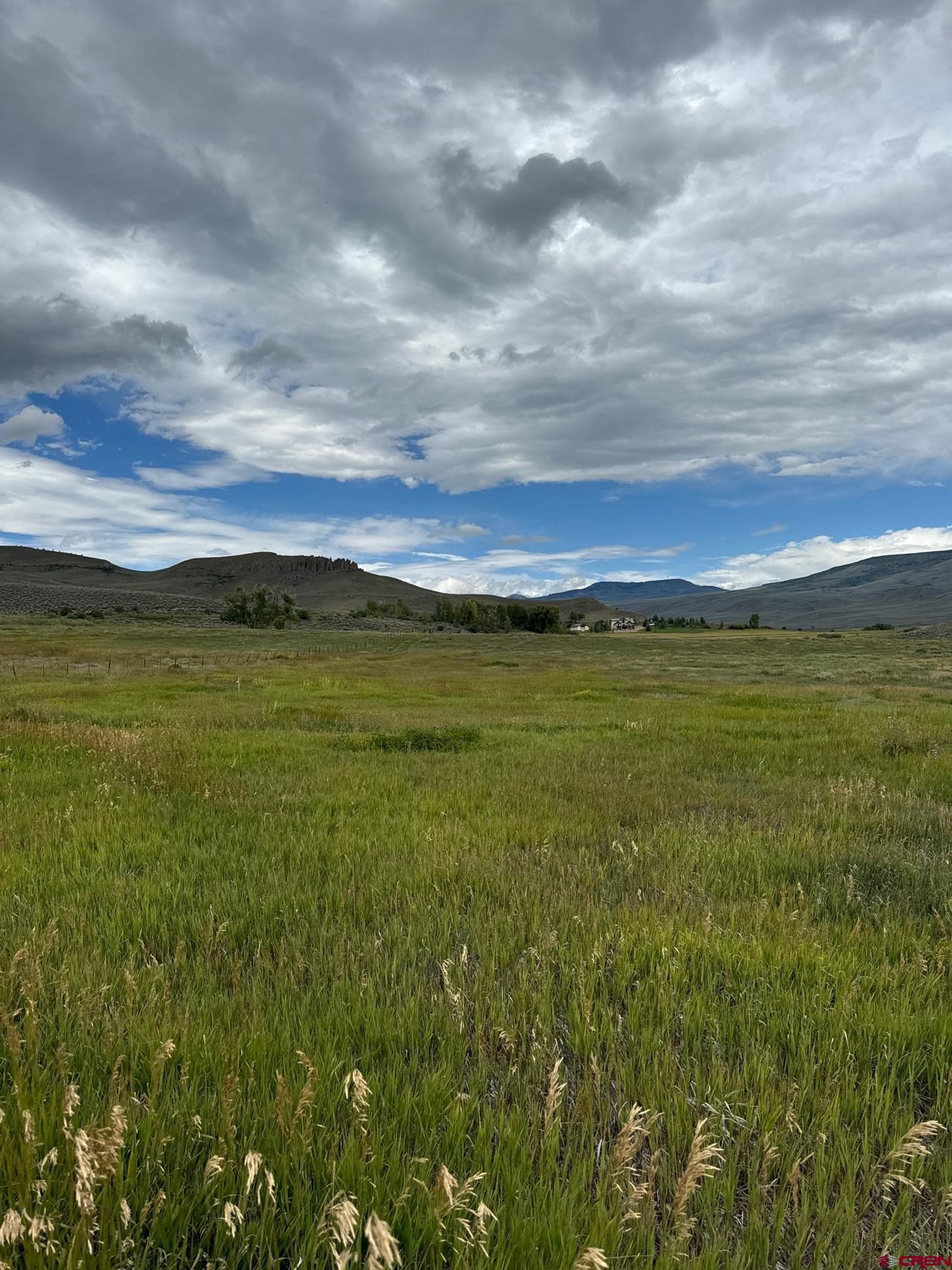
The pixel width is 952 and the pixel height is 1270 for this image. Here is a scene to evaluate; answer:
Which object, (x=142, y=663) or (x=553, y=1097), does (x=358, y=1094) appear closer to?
(x=553, y=1097)

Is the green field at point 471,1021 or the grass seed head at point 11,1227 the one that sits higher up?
the grass seed head at point 11,1227

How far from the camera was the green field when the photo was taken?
200cm

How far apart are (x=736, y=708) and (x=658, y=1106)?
62.3 feet

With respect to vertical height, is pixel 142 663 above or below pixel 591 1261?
below

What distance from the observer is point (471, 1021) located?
3266 mm

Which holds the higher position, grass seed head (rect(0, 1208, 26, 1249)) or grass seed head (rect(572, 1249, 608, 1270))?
grass seed head (rect(0, 1208, 26, 1249))

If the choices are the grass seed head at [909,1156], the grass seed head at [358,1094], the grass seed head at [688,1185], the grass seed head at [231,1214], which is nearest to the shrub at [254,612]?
the grass seed head at [358,1094]

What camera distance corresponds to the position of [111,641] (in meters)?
63.1

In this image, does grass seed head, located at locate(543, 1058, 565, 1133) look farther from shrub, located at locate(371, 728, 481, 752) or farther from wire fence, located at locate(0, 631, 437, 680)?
wire fence, located at locate(0, 631, 437, 680)

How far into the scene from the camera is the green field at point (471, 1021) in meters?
2.00

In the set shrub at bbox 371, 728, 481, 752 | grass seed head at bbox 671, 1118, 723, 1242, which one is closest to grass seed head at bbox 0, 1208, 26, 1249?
grass seed head at bbox 671, 1118, 723, 1242

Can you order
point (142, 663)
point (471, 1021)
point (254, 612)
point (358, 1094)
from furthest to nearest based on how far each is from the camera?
point (254, 612) → point (142, 663) → point (471, 1021) → point (358, 1094)

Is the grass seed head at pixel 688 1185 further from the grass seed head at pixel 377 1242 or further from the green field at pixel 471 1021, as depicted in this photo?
the grass seed head at pixel 377 1242

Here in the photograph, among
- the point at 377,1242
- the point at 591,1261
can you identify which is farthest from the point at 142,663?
the point at 591,1261
